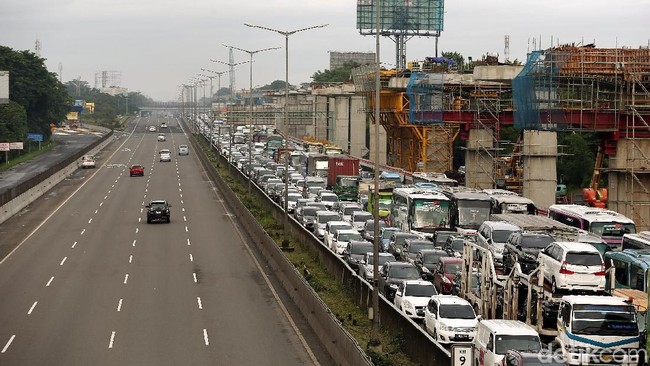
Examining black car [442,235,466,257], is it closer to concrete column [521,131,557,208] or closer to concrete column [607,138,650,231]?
concrete column [607,138,650,231]

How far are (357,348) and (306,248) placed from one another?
26800mm

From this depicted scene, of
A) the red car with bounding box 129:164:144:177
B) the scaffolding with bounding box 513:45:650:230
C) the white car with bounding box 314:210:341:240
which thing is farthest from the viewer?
the red car with bounding box 129:164:144:177

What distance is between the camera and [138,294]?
136 feet

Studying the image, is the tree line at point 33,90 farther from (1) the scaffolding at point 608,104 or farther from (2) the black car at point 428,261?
(2) the black car at point 428,261

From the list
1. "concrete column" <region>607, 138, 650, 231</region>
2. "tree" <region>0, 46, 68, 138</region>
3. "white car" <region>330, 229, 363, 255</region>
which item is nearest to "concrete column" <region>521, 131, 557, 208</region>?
"concrete column" <region>607, 138, 650, 231</region>

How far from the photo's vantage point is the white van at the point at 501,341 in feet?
81.6

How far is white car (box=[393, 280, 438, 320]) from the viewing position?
3525cm

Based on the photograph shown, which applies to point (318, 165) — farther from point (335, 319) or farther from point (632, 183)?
point (335, 319)

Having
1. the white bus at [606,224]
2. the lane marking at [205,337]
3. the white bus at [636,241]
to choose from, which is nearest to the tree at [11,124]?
the white bus at [606,224]

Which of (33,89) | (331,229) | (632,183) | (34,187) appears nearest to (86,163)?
(34,187)

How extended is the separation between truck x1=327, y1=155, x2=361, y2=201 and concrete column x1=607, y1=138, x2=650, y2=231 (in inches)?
1103

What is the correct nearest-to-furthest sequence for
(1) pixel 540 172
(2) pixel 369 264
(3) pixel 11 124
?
(2) pixel 369 264 < (1) pixel 540 172 < (3) pixel 11 124

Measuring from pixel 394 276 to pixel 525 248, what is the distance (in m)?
6.72

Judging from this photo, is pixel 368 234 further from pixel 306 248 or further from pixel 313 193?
pixel 313 193
